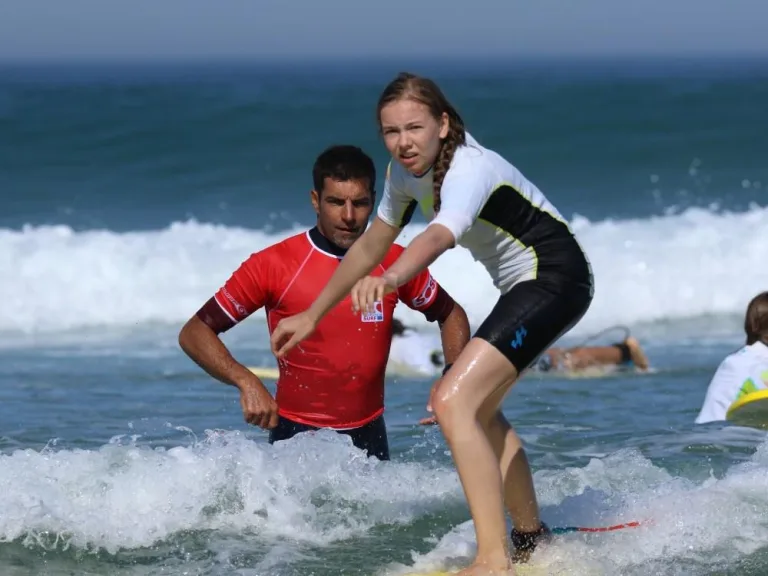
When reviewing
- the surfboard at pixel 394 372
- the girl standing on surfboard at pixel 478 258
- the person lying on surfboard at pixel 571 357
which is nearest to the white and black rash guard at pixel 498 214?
the girl standing on surfboard at pixel 478 258

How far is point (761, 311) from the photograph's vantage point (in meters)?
8.03

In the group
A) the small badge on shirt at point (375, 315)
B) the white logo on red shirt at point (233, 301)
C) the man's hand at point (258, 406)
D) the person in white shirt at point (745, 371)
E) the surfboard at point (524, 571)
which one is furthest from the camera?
the person in white shirt at point (745, 371)

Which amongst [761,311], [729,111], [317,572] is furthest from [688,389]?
[729,111]

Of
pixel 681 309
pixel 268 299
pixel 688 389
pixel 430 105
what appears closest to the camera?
pixel 430 105

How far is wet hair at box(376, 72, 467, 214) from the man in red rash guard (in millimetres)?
1239

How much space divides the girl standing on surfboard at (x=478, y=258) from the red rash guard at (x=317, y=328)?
0.99 meters

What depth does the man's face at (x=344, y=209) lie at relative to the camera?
18.5ft

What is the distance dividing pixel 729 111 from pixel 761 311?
21606mm

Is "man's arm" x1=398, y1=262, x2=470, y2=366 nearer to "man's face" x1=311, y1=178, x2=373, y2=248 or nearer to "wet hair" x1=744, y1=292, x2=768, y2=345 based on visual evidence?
"man's face" x1=311, y1=178, x2=373, y2=248

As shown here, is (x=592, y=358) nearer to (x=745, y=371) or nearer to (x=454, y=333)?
(x=745, y=371)

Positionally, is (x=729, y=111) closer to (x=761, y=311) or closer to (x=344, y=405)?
(x=761, y=311)

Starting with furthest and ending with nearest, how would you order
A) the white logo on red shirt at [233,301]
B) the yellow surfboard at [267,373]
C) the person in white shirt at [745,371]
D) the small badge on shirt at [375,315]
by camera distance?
the yellow surfboard at [267,373]
the person in white shirt at [745,371]
the small badge on shirt at [375,315]
the white logo on red shirt at [233,301]

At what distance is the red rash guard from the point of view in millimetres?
5605

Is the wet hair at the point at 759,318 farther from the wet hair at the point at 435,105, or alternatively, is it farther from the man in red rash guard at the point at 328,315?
the wet hair at the point at 435,105
